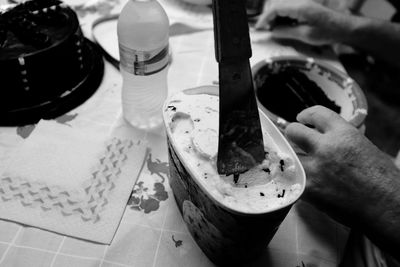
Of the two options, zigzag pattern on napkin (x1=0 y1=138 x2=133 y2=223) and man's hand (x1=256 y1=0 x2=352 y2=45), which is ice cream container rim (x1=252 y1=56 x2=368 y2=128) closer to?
man's hand (x1=256 y1=0 x2=352 y2=45)

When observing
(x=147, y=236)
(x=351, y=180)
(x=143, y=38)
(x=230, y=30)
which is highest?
(x=230, y=30)

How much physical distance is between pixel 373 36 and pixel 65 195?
1.05 meters

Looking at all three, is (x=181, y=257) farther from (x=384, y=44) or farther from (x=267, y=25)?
(x=384, y=44)

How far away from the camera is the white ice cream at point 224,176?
1.53 ft

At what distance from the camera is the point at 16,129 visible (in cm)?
75

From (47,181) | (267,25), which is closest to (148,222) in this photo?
(47,181)

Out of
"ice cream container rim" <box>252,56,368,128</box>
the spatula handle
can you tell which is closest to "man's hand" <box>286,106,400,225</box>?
"ice cream container rim" <box>252,56,368,128</box>

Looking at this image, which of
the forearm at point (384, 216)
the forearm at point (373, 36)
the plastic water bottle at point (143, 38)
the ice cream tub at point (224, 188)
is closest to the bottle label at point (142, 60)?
the plastic water bottle at point (143, 38)

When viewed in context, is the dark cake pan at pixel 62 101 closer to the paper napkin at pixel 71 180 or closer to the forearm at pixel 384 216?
the paper napkin at pixel 71 180

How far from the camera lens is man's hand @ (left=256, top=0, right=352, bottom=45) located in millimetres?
1046

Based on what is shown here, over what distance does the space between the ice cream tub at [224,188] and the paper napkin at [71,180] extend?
0.13m

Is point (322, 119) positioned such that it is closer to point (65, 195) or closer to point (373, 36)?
point (65, 195)

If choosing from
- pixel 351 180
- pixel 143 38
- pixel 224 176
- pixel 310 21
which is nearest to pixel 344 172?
pixel 351 180

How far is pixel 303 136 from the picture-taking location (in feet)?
2.07
